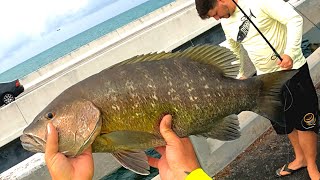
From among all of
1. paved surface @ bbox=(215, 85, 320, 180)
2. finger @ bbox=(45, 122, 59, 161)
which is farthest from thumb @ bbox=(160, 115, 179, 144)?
paved surface @ bbox=(215, 85, 320, 180)

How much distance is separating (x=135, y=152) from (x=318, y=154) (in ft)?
10.1

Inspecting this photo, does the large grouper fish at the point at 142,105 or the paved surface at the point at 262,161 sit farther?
the paved surface at the point at 262,161

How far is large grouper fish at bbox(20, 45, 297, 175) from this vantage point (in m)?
2.88

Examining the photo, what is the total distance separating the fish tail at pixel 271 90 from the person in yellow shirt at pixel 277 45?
34.2 inches

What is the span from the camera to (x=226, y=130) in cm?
325

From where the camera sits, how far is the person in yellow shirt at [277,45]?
14.0ft

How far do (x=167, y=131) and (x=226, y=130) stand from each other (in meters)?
0.64

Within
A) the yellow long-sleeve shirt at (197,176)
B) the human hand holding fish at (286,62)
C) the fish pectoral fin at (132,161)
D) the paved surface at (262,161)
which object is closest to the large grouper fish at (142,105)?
the fish pectoral fin at (132,161)

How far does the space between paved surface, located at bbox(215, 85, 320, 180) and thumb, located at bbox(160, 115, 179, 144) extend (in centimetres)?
278

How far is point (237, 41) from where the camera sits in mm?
4699

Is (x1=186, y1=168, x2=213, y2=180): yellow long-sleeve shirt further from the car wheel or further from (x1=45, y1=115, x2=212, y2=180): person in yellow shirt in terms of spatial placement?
the car wheel

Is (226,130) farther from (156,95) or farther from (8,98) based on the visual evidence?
(8,98)


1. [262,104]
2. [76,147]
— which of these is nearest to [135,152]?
[76,147]

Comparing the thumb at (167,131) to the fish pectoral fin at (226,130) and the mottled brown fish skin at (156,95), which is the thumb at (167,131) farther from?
the fish pectoral fin at (226,130)
